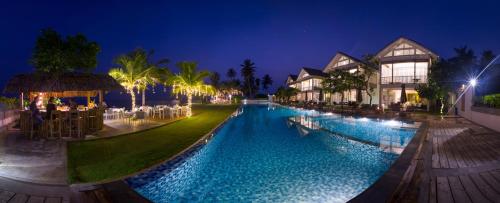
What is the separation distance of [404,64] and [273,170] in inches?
1072

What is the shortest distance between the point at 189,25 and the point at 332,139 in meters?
56.0

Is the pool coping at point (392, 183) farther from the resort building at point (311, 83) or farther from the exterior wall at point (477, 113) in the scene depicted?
the resort building at point (311, 83)

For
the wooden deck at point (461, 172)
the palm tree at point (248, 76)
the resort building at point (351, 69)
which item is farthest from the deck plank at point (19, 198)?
the palm tree at point (248, 76)

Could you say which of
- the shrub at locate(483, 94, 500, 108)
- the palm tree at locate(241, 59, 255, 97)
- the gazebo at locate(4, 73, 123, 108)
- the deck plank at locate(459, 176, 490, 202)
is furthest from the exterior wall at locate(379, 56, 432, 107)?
the palm tree at locate(241, 59, 255, 97)

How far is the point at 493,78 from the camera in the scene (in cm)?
1834

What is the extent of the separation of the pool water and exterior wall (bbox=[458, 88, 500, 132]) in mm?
3637

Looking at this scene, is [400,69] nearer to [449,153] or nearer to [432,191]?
[449,153]

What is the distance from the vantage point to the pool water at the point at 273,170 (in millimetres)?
5848

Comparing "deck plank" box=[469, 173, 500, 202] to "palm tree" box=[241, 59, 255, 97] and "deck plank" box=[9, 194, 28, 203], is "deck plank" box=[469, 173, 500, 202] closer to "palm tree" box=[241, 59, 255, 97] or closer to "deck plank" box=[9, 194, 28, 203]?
"deck plank" box=[9, 194, 28, 203]

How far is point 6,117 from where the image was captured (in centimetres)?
1362

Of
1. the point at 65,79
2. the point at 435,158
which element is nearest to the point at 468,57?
the point at 435,158

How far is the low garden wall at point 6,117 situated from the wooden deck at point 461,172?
608 inches

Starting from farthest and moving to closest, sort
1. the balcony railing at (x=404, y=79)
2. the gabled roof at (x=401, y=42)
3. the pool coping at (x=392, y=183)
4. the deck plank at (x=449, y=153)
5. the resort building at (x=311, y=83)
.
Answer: the resort building at (x=311, y=83), the balcony railing at (x=404, y=79), the gabled roof at (x=401, y=42), the deck plank at (x=449, y=153), the pool coping at (x=392, y=183)

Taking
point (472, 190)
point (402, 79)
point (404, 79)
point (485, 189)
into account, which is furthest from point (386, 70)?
point (472, 190)
